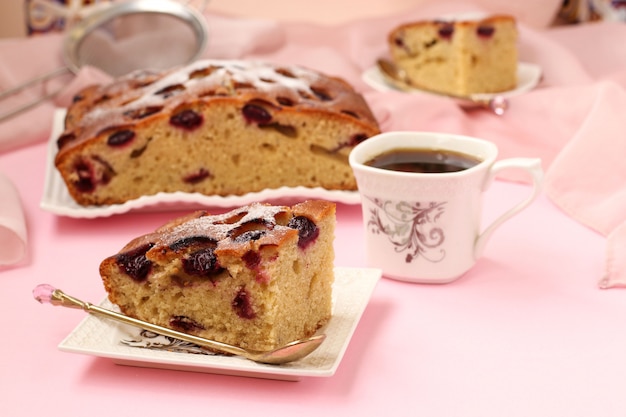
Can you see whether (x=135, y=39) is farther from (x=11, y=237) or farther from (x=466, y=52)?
(x=11, y=237)

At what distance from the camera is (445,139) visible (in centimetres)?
161

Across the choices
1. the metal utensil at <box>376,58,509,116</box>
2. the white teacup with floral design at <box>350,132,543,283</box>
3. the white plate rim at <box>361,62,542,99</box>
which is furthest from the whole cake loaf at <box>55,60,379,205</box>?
the white plate rim at <box>361,62,542,99</box>

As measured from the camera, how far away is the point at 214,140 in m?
1.94

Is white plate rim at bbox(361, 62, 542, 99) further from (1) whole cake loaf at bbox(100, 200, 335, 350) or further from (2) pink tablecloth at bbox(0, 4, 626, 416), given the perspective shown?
(1) whole cake loaf at bbox(100, 200, 335, 350)

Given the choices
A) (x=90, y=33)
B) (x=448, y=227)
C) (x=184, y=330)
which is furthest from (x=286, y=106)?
(x=90, y=33)

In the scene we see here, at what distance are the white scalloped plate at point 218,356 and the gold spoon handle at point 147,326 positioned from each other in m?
0.01

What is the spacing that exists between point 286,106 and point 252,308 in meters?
0.76

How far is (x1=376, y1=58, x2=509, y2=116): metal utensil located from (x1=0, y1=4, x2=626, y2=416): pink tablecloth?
0.03 m

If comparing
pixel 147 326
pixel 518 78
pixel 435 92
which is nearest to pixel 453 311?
pixel 147 326

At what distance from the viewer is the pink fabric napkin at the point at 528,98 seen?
187 centimetres

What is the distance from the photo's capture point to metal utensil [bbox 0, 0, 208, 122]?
2.77 meters

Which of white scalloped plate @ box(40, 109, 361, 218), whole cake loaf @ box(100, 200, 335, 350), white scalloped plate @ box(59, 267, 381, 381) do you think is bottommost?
white scalloped plate @ box(40, 109, 361, 218)

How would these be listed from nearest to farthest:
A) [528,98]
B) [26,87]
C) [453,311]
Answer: [453,311]
[528,98]
[26,87]

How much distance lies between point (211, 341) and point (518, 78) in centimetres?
176
